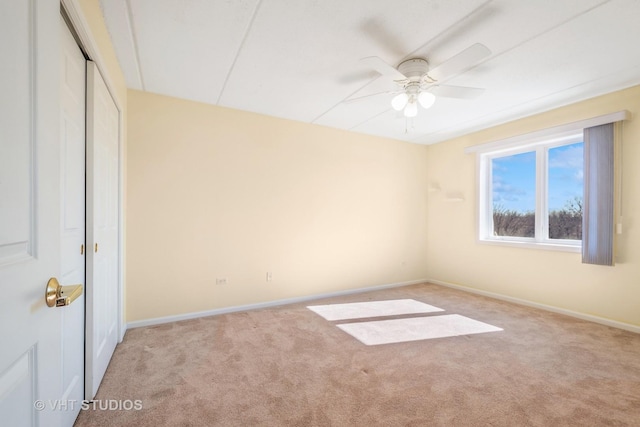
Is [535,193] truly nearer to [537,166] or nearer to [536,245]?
[537,166]

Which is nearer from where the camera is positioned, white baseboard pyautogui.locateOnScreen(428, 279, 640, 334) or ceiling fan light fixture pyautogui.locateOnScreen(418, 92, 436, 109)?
ceiling fan light fixture pyautogui.locateOnScreen(418, 92, 436, 109)

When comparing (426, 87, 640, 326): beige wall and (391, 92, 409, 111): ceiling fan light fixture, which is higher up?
(391, 92, 409, 111): ceiling fan light fixture

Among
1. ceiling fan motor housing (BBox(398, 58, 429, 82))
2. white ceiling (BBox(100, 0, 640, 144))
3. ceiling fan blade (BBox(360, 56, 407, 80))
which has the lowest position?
ceiling fan blade (BBox(360, 56, 407, 80))

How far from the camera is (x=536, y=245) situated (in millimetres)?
3814

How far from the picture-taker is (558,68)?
262cm

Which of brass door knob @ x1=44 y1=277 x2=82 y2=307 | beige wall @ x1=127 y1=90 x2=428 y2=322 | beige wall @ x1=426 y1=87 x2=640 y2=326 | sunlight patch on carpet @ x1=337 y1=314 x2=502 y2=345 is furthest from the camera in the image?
beige wall @ x1=127 y1=90 x2=428 y2=322

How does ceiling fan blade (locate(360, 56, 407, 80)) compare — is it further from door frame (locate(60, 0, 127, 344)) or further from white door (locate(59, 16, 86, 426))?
white door (locate(59, 16, 86, 426))

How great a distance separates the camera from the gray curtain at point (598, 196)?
313 cm

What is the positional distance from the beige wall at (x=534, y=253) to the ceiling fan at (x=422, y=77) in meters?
1.97

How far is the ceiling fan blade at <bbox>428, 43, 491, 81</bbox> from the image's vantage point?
1.90m

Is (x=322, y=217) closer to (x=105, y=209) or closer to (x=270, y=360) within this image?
(x=270, y=360)

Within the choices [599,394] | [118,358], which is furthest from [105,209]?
[599,394]
